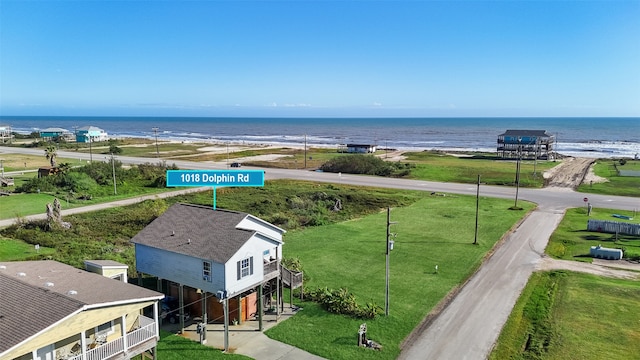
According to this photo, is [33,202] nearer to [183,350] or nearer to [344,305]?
[183,350]

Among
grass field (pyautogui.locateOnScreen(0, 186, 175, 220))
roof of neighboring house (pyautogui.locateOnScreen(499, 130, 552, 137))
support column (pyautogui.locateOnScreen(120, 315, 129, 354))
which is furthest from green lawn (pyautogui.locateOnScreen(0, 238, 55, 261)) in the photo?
roof of neighboring house (pyautogui.locateOnScreen(499, 130, 552, 137))

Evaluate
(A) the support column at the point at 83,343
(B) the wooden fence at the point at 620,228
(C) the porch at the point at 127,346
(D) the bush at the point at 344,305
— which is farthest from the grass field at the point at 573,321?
(A) the support column at the point at 83,343

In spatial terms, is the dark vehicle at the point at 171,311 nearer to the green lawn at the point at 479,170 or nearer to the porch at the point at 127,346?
the porch at the point at 127,346

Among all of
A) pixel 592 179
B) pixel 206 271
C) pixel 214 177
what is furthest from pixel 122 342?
pixel 592 179

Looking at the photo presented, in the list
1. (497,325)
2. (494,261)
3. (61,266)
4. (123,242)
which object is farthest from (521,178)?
(61,266)

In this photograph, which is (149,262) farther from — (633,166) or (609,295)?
(633,166)
